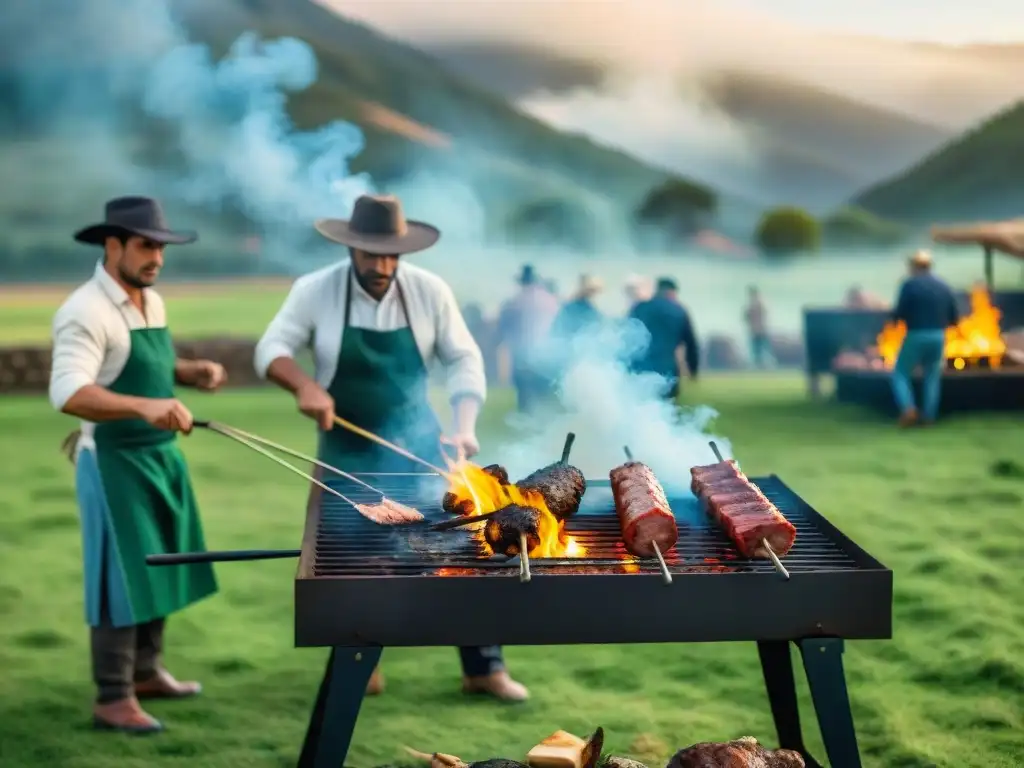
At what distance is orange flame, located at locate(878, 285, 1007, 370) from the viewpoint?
13.5m

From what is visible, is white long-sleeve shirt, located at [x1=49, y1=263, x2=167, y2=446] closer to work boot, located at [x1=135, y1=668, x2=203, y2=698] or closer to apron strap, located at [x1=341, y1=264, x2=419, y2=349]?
apron strap, located at [x1=341, y1=264, x2=419, y2=349]

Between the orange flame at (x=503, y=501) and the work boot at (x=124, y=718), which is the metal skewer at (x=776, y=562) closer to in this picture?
the orange flame at (x=503, y=501)

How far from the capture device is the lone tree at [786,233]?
29.2 m

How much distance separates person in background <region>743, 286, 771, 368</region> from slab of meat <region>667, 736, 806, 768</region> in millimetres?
19059

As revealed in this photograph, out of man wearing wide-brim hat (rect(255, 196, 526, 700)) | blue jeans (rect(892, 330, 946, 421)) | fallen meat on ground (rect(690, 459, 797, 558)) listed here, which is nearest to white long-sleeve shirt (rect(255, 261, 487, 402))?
man wearing wide-brim hat (rect(255, 196, 526, 700))

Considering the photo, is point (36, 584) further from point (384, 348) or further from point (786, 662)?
point (786, 662)

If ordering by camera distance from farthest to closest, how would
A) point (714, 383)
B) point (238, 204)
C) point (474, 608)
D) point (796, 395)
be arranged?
point (238, 204), point (714, 383), point (796, 395), point (474, 608)

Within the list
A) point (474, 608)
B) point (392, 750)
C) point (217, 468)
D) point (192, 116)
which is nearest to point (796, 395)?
point (217, 468)

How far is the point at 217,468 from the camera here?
34.8 ft

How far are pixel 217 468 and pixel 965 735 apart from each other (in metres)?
7.61

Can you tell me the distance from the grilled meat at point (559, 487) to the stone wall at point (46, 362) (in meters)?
15.2

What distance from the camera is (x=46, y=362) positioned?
18109 mm

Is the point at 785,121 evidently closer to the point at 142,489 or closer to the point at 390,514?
the point at 142,489

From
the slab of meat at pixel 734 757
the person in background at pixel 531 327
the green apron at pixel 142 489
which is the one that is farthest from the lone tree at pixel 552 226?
the slab of meat at pixel 734 757
